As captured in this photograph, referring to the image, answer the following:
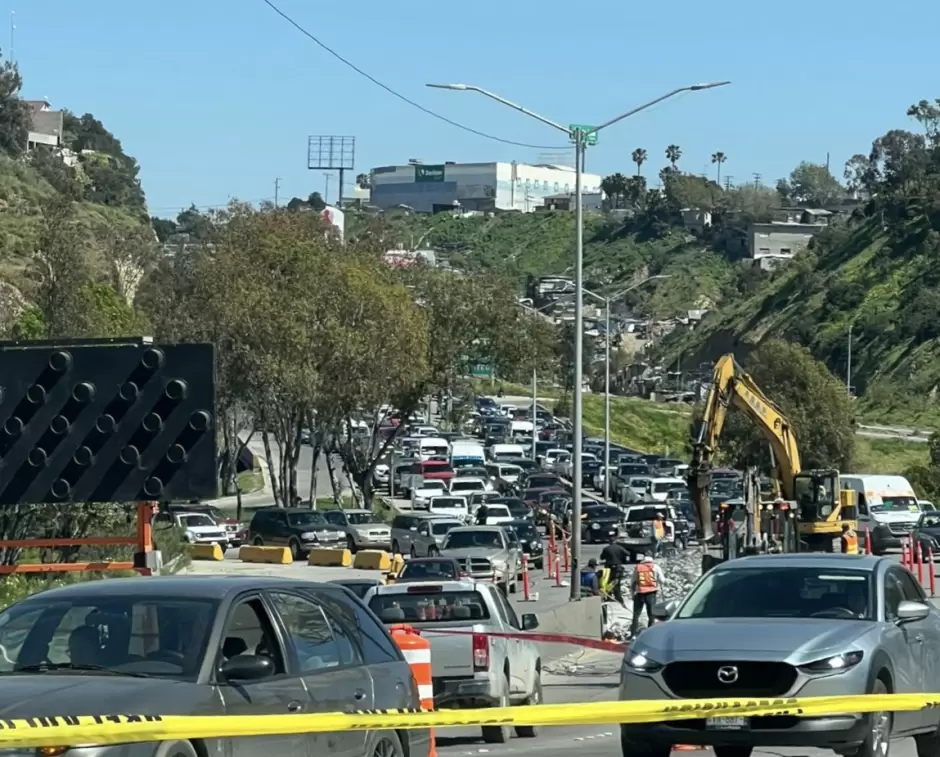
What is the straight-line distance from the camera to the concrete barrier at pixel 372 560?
4866cm

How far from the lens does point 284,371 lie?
59.1 meters

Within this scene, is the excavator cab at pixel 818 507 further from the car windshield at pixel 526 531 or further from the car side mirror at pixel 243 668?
the car side mirror at pixel 243 668

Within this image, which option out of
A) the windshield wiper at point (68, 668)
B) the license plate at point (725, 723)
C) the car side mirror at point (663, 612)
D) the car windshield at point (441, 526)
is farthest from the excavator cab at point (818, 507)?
the windshield wiper at point (68, 668)

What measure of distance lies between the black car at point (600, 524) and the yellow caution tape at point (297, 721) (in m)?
50.1

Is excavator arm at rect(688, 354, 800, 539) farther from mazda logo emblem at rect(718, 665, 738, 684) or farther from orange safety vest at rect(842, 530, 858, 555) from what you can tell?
mazda logo emblem at rect(718, 665, 738, 684)

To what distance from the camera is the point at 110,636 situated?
29.7 ft

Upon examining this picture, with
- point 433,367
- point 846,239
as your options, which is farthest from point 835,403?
point 846,239

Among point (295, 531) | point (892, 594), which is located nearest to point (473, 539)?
point (295, 531)

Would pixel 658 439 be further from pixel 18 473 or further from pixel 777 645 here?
pixel 777 645

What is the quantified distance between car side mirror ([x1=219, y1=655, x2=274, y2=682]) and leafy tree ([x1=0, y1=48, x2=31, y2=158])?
106586 millimetres

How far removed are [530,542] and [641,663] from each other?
135 ft

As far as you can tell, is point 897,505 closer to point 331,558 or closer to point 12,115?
point 331,558

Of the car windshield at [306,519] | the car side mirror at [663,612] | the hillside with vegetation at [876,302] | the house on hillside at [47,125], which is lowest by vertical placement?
the car windshield at [306,519]

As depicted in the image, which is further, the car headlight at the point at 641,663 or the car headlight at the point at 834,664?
the car headlight at the point at 641,663
